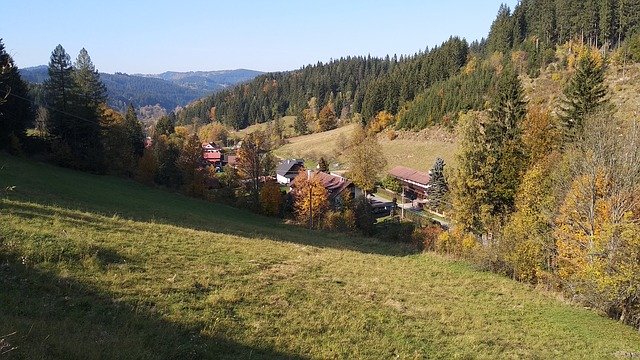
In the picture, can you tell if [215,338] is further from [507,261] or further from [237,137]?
[237,137]

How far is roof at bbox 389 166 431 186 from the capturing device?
72650 mm

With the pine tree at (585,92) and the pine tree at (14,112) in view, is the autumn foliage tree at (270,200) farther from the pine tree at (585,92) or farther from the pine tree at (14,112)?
the pine tree at (585,92)

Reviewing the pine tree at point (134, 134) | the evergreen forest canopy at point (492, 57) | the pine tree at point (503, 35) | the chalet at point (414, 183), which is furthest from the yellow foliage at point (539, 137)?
the pine tree at point (503, 35)

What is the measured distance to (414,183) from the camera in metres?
73.6

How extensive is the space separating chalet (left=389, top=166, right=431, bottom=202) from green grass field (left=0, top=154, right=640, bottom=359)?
49.8 metres

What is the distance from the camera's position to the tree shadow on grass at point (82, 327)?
773 cm

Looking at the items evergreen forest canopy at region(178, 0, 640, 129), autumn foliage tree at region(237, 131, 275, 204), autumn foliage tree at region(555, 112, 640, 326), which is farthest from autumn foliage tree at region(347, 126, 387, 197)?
evergreen forest canopy at region(178, 0, 640, 129)

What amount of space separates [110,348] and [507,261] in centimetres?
2412

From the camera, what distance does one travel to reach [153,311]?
35.3ft

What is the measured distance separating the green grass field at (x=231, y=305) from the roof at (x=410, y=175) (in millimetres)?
51131

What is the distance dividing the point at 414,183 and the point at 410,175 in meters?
2.82

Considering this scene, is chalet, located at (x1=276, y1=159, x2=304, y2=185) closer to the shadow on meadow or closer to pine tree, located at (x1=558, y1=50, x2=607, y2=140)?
the shadow on meadow

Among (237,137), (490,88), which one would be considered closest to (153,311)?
(490,88)

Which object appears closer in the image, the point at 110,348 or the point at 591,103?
the point at 110,348
